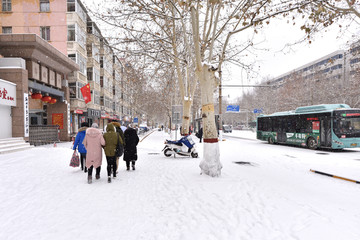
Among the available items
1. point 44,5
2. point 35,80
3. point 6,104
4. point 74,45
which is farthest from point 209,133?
point 44,5

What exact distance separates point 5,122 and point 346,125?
69.2 feet

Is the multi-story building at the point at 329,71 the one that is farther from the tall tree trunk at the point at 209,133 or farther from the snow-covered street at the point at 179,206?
the snow-covered street at the point at 179,206

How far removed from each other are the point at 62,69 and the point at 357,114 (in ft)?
76.1

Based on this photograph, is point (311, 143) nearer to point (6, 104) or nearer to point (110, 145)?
point (110, 145)

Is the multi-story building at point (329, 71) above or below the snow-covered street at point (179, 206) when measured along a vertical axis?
above

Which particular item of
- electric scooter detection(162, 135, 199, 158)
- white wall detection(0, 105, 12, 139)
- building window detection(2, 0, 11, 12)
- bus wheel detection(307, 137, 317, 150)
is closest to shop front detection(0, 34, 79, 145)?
white wall detection(0, 105, 12, 139)

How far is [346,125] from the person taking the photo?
14.2m

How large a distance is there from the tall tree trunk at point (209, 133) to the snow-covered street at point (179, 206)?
0.32 meters

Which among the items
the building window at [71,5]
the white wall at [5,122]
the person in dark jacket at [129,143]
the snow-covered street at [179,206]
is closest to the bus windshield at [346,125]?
the snow-covered street at [179,206]

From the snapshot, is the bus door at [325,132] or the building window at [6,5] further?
the building window at [6,5]

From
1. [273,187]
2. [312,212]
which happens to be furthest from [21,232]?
[273,187]

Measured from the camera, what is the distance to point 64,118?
21500mm

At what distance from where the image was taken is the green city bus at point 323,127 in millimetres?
14188

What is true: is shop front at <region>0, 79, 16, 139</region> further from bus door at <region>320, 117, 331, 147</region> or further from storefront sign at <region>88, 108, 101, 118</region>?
bus door at <region>320, 117, 331, 147</region>
